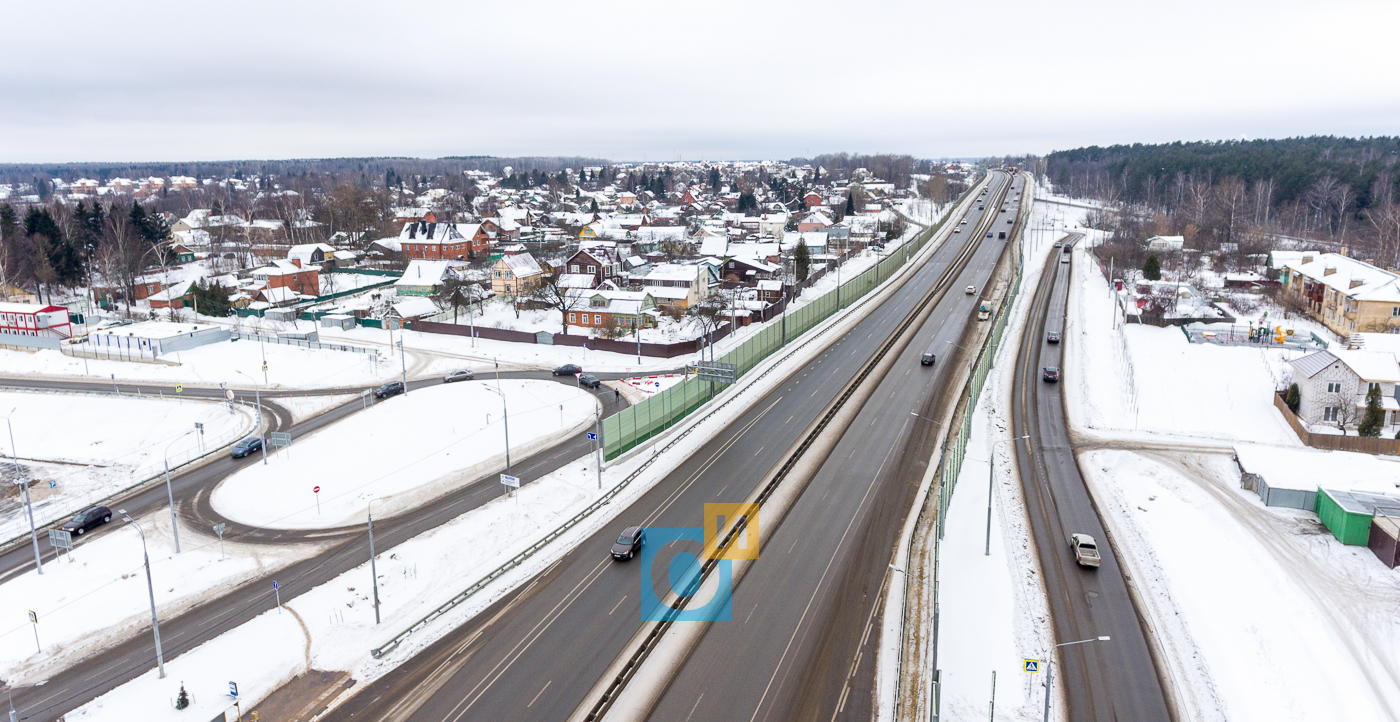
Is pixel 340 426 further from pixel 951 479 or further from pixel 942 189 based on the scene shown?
pixel 942 189

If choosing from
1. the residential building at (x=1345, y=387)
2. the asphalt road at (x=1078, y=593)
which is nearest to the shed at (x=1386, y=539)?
the asphalt road at (x=1078, y=593)

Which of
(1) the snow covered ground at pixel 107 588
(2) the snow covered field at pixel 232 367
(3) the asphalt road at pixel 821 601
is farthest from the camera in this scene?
(2) the snow covered field at pixel 232 367

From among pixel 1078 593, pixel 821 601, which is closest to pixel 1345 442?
pixel 1078 593

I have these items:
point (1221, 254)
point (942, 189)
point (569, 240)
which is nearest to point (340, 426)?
point (569, 240)

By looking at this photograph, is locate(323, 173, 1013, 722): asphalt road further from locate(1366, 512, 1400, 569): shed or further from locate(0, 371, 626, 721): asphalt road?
locate(1366, 512, 1400, 569): shed

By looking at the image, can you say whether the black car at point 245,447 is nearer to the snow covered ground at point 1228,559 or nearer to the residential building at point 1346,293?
the snow covered ground at point 1228,559

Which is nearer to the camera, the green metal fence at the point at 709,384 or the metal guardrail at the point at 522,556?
the metal guardrail at the point at 522,556
